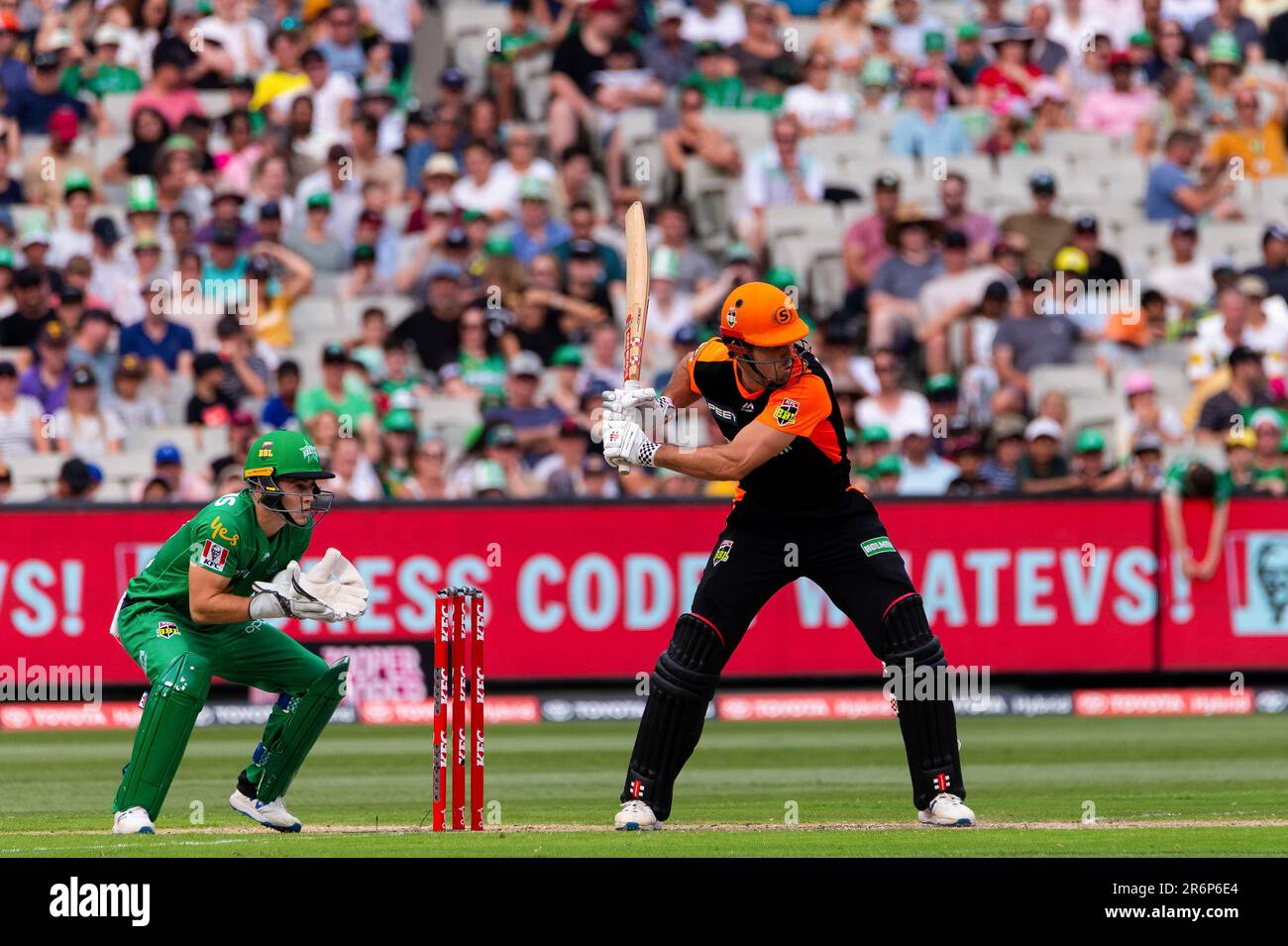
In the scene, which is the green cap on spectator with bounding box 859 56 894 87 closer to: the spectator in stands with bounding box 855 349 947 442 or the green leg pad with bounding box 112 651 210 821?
the spectator in stands with bounding box 855 349 947 442

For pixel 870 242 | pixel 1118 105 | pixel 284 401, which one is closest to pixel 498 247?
pixel 284 401

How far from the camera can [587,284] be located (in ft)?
64.7

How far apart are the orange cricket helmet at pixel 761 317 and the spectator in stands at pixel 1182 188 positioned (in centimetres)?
1255

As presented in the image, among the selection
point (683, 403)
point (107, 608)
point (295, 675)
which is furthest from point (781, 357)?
point (107, 608)

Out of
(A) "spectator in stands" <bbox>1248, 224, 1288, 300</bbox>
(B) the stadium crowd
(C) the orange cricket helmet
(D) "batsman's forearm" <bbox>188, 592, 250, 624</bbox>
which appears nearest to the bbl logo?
(C) the orange cricket helmet

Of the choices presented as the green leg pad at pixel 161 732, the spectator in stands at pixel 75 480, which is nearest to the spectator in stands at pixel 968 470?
the spectator in stands at pixel 75 480

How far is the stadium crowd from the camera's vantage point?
1831cm

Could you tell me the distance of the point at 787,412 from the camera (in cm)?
997

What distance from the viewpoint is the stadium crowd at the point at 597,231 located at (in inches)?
721

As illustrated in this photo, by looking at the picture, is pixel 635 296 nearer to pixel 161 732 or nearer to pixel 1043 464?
pixel 161 732
